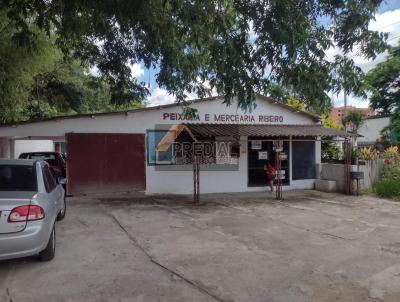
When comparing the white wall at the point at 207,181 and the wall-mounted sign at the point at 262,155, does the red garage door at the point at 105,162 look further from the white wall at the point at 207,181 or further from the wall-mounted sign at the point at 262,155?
the wall-mounted sign at the point at 262,155

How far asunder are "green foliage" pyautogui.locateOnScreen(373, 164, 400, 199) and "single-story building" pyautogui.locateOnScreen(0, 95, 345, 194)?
7.17ft

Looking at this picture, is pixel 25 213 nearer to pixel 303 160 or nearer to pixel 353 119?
pixel 303 160

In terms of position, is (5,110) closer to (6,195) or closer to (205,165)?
(205,165)

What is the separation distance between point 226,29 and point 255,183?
10477 millimetres

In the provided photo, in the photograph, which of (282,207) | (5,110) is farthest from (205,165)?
(5,110)

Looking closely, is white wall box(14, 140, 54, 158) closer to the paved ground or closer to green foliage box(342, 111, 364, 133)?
the paved ground

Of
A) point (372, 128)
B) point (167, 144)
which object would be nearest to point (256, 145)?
point (167, 144)

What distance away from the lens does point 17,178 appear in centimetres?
594

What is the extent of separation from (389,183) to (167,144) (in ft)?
25.5

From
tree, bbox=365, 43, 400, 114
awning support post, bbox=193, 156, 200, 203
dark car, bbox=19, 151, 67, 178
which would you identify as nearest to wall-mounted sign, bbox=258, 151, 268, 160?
awning support post, bbox=193, 156, 200, 203

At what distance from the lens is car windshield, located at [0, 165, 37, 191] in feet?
18.8

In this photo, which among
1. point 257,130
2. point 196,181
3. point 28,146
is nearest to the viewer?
point 196,181

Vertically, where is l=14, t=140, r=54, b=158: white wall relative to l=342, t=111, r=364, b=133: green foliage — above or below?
below

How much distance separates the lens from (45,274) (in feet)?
17.8
